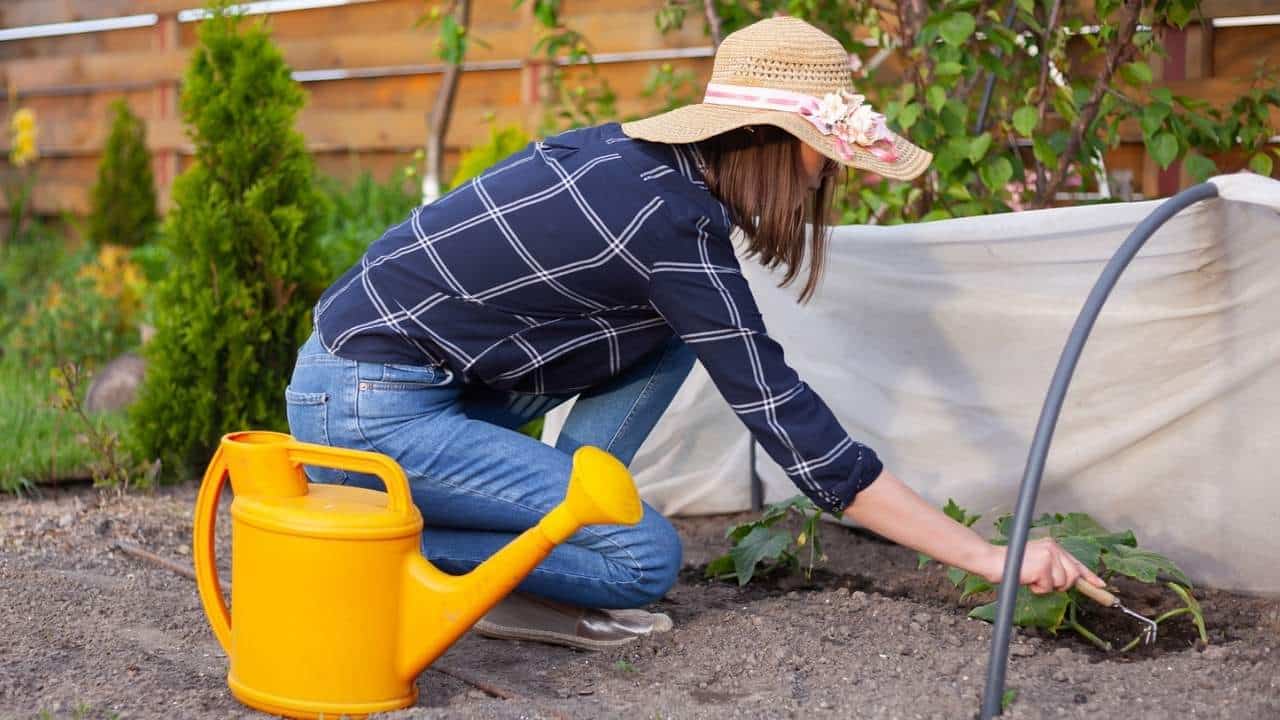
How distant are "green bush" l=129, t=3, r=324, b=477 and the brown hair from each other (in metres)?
1.98

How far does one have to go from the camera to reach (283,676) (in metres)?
1.78

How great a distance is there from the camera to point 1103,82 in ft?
9.32

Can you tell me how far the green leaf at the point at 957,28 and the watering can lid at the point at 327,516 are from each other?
1.57 metres

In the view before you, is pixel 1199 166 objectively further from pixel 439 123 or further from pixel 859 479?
pixel 439 123

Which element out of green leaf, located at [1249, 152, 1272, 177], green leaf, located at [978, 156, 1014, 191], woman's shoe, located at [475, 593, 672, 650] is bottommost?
woman's shoe, located at [475, 593, 672, 650]

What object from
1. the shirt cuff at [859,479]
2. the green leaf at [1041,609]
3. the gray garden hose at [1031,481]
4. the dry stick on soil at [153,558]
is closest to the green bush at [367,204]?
the dry stick on soil at [153,558]

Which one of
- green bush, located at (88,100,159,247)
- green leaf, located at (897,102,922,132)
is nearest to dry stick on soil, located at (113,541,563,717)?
green leaf, located at (897,102,922,132)

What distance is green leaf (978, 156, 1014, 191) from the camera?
2.82m

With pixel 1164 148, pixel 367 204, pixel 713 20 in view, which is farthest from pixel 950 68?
pixel 367 204

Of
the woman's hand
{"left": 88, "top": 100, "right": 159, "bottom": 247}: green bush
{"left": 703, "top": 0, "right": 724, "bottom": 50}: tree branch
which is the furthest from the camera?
{"left": 88, "top": 100, "right": 159, "bottom": 247}: green bush

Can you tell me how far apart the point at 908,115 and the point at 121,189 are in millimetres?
5392

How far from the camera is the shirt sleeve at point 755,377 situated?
1.76 metres

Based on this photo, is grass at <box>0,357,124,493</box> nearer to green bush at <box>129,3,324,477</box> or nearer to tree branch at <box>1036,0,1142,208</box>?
green bush at <box>129,3,324,477</box>

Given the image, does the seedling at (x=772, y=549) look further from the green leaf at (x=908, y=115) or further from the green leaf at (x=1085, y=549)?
the green leaf at (x=908, y=115)
